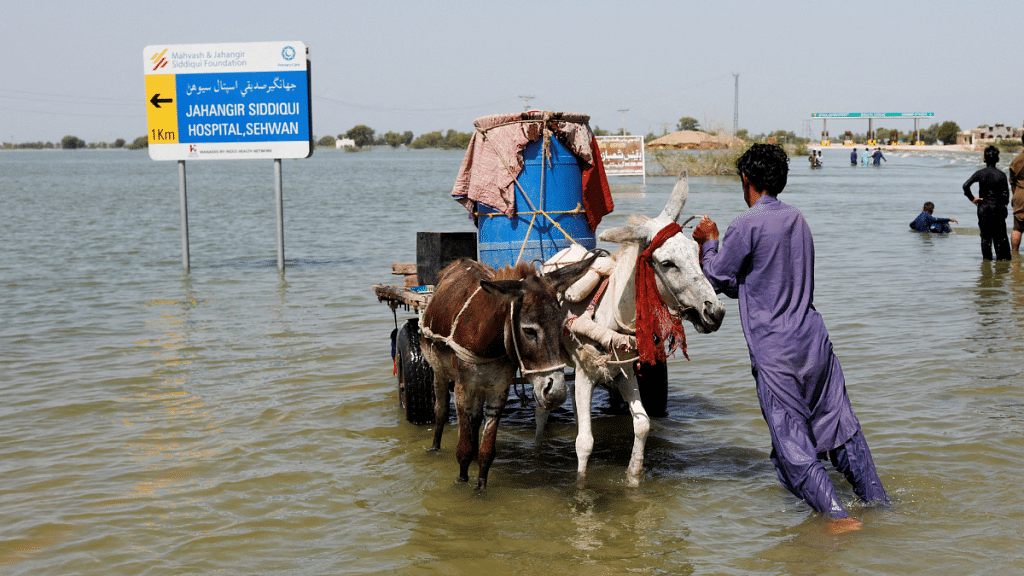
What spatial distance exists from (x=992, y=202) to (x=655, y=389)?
432 inches

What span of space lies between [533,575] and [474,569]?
36 centimetres

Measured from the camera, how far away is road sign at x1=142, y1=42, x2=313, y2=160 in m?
15.7

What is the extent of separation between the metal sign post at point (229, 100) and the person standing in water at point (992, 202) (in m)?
12.0

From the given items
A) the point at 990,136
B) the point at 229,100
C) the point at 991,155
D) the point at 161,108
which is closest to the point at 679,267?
the point at 229,100

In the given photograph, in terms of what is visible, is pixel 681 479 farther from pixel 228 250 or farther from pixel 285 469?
pixel 228 250

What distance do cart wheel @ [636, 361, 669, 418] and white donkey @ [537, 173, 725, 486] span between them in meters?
1.59

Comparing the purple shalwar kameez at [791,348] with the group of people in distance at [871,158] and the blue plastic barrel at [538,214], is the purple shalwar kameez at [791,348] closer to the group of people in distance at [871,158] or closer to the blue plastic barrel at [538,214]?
the blue plastic barrel at [538,214]

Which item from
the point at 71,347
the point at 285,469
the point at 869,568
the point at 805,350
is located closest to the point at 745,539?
the point at 869,568

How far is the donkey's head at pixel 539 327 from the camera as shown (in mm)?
5160

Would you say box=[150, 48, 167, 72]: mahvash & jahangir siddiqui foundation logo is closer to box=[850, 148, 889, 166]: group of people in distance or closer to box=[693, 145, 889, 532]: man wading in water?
box=[693, 145, 889, 532]: man wading in water

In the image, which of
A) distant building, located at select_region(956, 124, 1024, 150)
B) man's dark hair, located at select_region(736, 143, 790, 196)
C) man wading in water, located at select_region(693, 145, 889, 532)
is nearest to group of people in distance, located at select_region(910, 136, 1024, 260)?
man's dark hair, located at select_region(736, 143, 790, 196)

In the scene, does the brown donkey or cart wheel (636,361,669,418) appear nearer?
the brown donkey

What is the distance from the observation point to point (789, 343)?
511 cm

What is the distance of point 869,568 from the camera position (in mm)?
5016
